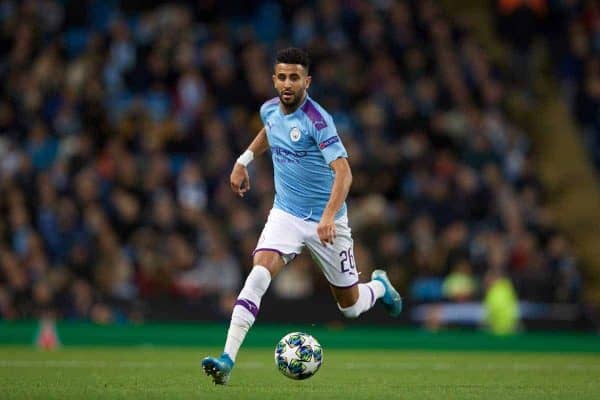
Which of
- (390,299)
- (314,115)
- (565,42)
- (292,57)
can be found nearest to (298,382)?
(390,299)

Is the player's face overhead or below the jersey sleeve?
overhead

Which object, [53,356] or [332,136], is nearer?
[332,136]

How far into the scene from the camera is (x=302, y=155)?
371 inches

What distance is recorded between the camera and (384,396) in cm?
839

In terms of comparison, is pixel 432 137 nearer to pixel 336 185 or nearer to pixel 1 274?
pixel 1 274

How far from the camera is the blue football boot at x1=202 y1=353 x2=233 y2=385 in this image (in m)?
8.52

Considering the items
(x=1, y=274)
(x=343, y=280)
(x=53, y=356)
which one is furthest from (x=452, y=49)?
(x=343, y=280)

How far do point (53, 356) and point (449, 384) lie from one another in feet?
17.6

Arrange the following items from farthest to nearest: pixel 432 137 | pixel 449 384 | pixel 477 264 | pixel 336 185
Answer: pixel 432 137 → pixel 477 264 → pixel 449 384 → pixel 336 185

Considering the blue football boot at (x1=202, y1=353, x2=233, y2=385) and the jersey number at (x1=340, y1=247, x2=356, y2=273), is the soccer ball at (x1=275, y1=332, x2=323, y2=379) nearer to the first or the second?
the blue football boot at (x1=202, y1=353, x2=233, y2=385)

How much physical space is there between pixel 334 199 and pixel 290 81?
38.2 inches

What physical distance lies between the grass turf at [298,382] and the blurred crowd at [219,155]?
2261 mm

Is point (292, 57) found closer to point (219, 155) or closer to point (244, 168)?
point (244, 168)

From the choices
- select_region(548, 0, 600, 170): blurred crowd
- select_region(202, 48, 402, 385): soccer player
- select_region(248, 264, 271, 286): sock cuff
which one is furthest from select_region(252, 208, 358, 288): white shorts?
select_region(548, 0, 600, 170): blurred crowd
